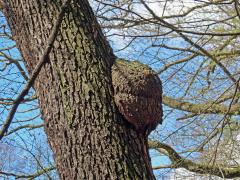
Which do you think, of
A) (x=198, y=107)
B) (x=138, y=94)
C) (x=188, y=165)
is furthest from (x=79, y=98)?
(x=188, y=165)

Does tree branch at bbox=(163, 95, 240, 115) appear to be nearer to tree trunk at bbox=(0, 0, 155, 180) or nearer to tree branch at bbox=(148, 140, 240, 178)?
tree branch at bbox=(148, 140, 240, 178)

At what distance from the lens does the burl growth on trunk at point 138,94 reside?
5.31ft

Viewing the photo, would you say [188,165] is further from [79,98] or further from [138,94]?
[79,98]

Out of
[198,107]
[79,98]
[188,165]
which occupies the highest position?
[198,107]

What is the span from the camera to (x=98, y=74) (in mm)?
1634

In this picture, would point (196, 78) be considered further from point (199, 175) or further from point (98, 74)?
point (98, 74)

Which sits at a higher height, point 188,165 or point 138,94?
point 188,165

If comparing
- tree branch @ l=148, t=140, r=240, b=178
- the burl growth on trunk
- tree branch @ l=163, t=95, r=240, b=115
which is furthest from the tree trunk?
tree branch @ l=148, t=140, r=240, b=178

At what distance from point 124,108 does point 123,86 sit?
0.09 m

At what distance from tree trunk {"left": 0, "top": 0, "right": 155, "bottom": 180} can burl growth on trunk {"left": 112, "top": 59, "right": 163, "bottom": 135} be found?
0.03m

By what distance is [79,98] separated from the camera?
1.58 metres

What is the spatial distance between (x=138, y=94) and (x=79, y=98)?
0.86 ft

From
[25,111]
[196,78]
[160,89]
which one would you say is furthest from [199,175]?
[160,89]

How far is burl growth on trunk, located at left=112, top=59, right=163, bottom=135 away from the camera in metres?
1.62
